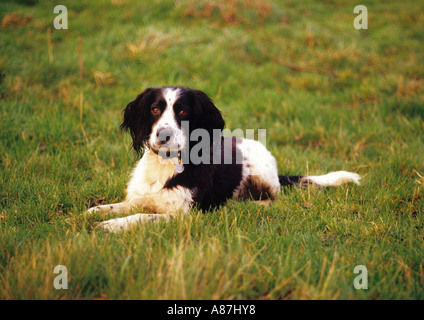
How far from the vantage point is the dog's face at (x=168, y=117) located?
9.70 ft

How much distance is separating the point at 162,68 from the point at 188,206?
4.28m

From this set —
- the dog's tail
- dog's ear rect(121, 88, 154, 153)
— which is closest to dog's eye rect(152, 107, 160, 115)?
dog's ear rect(121, 88, 154, 153)

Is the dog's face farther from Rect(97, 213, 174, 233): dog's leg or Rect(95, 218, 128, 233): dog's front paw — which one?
Rect(95, 218, 128, 233): dog's front paw

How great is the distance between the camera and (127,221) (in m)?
2.85

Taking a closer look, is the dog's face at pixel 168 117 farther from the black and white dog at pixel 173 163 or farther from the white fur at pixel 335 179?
the white fur at pixel 335 179

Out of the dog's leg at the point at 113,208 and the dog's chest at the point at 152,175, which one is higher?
the dog's chest at the point at 152,175

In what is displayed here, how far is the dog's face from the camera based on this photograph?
296 cm

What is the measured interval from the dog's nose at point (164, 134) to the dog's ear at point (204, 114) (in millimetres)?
472

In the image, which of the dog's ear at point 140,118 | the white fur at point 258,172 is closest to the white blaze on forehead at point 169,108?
the dog's ear at point 140,118

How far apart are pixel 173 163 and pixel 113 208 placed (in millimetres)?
694

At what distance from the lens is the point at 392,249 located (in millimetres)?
2598

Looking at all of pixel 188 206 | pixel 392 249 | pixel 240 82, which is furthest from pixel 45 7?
pixel 392 249

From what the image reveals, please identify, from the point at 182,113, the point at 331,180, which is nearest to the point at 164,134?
the point at 182,113
